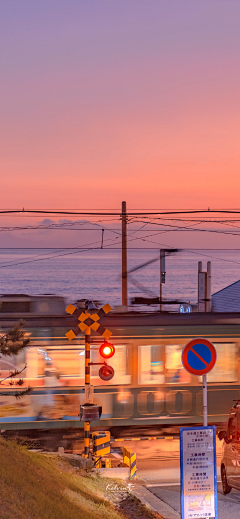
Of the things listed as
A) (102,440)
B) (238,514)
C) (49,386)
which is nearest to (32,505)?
(238,514)

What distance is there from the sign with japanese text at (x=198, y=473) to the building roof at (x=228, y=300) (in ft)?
107

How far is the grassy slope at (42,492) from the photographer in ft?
21.6

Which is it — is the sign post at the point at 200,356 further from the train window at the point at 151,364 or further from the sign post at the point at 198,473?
the train window at the point at 151,364

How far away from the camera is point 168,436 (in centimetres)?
1514

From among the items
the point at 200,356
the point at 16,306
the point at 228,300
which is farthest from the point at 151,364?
the point at 228,300

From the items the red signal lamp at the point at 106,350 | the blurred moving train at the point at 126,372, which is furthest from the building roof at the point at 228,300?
the red signal lamp at the point at 106,350

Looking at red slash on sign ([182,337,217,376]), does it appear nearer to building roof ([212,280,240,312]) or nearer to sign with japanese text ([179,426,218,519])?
sign with japanese text ([179,426,218,519])

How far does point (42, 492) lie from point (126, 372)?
799cm

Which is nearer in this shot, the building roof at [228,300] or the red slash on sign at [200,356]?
the red slash on sign at [200,356]

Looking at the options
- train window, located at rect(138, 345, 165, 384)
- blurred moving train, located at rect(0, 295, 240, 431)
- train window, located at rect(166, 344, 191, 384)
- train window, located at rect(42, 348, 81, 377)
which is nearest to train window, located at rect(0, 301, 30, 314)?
blurred moving train, located at rect(0, 295, 240, 431)

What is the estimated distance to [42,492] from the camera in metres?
7.41

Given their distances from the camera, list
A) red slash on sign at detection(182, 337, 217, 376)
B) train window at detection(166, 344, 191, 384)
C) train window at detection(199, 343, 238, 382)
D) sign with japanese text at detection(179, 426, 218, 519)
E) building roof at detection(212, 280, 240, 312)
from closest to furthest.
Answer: sign with japanese text at detection(179, 426, 218, 519) → red slash on sign at detection(182, 337, 217, 376) → train window at detection(166, 344, 191, 384) → train window at detection(199, 343, 238, 382) → building roof at detection(212, 280, 240, 312)

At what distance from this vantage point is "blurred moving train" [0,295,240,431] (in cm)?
1488

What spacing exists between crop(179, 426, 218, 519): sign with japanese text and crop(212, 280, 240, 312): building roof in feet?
107
